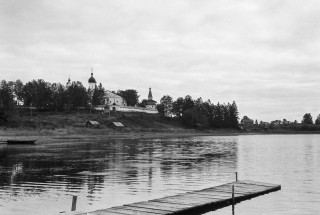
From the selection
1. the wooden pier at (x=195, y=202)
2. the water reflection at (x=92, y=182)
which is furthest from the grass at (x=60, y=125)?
the wooden pier at (x=195, y=202)

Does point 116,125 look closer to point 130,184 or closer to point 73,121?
point 73,121

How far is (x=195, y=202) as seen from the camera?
23609 mm

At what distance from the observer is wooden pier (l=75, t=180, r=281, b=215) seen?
68.2ft

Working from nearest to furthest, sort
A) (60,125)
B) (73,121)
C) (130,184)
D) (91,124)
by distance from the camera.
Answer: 1. (130,184)
2. (60,125)
3. (91,124)
4. (73,121)

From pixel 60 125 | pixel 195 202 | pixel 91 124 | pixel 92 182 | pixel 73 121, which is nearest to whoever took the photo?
pixel 195 202

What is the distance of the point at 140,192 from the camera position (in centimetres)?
2966

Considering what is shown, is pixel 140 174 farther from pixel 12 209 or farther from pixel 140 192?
pixel 12 209

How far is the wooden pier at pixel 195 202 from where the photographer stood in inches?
818

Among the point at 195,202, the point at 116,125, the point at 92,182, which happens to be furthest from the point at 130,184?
the point at 116,125

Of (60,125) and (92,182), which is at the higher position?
(60,125)

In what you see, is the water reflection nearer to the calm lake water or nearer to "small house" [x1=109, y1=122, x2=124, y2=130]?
the calm lake water

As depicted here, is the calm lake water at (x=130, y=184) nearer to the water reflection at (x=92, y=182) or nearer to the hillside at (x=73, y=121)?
the water reflection at (x=92, y=182)

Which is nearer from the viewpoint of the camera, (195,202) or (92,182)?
(195,202)

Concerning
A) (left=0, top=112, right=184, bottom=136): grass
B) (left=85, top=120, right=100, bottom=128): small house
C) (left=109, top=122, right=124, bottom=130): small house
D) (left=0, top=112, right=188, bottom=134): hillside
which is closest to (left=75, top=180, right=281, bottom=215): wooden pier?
(left=0, top=112, right=184, bottom=136): grass
